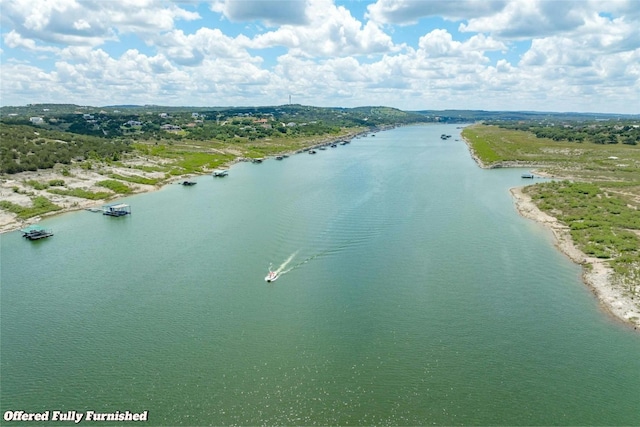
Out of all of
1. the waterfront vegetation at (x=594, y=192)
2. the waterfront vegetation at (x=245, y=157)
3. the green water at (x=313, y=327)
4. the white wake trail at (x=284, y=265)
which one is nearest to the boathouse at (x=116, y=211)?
the green water at (x=313, y=327)

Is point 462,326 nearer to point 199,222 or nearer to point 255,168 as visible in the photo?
point 199,222

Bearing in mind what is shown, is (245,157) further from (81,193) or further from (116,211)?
(116,211)

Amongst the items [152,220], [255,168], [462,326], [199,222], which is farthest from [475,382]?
[255,168]

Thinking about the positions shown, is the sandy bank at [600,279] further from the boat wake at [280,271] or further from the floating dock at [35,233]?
the floating dock at [35,233]

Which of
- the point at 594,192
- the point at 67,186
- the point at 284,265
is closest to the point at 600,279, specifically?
the point at 284,265

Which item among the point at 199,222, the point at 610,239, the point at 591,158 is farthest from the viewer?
the point at 591,158
